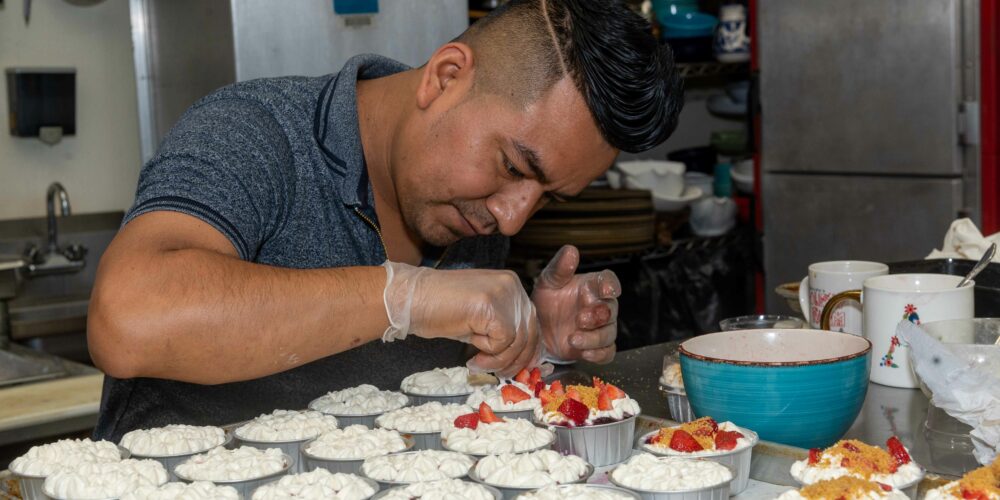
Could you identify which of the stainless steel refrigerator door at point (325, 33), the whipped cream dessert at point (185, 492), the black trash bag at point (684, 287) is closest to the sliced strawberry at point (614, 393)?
the whipped cream dessert at point (185, 492)

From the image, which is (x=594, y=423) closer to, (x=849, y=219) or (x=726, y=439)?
(x=726, y=439)

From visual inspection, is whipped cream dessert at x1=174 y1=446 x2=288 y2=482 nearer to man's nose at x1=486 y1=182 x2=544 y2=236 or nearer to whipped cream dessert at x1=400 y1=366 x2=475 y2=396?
whipped cream dessert at x1=400 y1=366 x2=475 y2=396

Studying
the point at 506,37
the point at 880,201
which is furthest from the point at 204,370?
the point at 880,201

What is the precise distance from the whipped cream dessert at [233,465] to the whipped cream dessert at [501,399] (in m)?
0.35

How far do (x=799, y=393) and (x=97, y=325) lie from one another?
0.88 m

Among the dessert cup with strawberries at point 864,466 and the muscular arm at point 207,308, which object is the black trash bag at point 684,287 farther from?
the dessert cup with strawberries at point 864,466

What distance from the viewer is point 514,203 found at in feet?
5.62

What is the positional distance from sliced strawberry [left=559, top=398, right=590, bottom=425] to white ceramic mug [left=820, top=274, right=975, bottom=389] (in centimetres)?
49

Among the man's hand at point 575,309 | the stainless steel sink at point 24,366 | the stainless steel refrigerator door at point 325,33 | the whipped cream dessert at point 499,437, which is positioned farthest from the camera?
the stainless steel refrigerator door at point 325,33

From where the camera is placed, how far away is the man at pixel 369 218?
55.6 inches

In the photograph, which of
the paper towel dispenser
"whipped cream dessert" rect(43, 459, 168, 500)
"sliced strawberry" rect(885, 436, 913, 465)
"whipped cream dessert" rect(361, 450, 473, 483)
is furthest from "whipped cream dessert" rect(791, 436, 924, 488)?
the paper towel dispenser

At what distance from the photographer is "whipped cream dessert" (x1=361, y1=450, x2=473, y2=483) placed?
136cm

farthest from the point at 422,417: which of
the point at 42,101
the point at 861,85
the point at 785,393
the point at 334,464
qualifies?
the point at 861,85

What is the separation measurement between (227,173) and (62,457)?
0.44m
